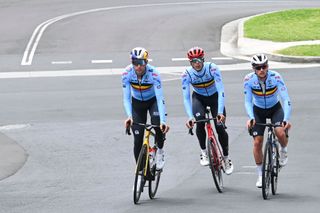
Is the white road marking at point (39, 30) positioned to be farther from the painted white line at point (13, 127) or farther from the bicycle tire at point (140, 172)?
the bicycle tire at point (140, 172)

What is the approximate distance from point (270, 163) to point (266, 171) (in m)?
0.21

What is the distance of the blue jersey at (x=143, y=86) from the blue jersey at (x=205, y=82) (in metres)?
0.56

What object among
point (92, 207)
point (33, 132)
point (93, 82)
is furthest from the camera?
point (93, 82)

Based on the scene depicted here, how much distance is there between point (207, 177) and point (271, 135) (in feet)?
7.29

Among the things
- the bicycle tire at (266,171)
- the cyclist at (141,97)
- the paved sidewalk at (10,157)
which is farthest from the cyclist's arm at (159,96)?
the paved sidewalk at (10,157)

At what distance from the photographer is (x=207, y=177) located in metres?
17.1

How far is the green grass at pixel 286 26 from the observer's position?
3653 centimetres

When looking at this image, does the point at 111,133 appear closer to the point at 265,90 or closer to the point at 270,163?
the point at 265,90

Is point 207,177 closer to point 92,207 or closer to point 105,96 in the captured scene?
point 92,207

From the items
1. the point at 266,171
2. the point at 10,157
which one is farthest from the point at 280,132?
the point at 10,157

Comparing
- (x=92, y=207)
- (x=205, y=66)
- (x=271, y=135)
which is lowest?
(x=92, y=207)

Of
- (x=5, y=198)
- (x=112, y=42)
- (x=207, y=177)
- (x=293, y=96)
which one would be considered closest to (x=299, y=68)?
(x=293, y=96)

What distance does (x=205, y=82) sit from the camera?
16.3m

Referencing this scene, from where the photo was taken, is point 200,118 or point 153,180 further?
point 200,118
